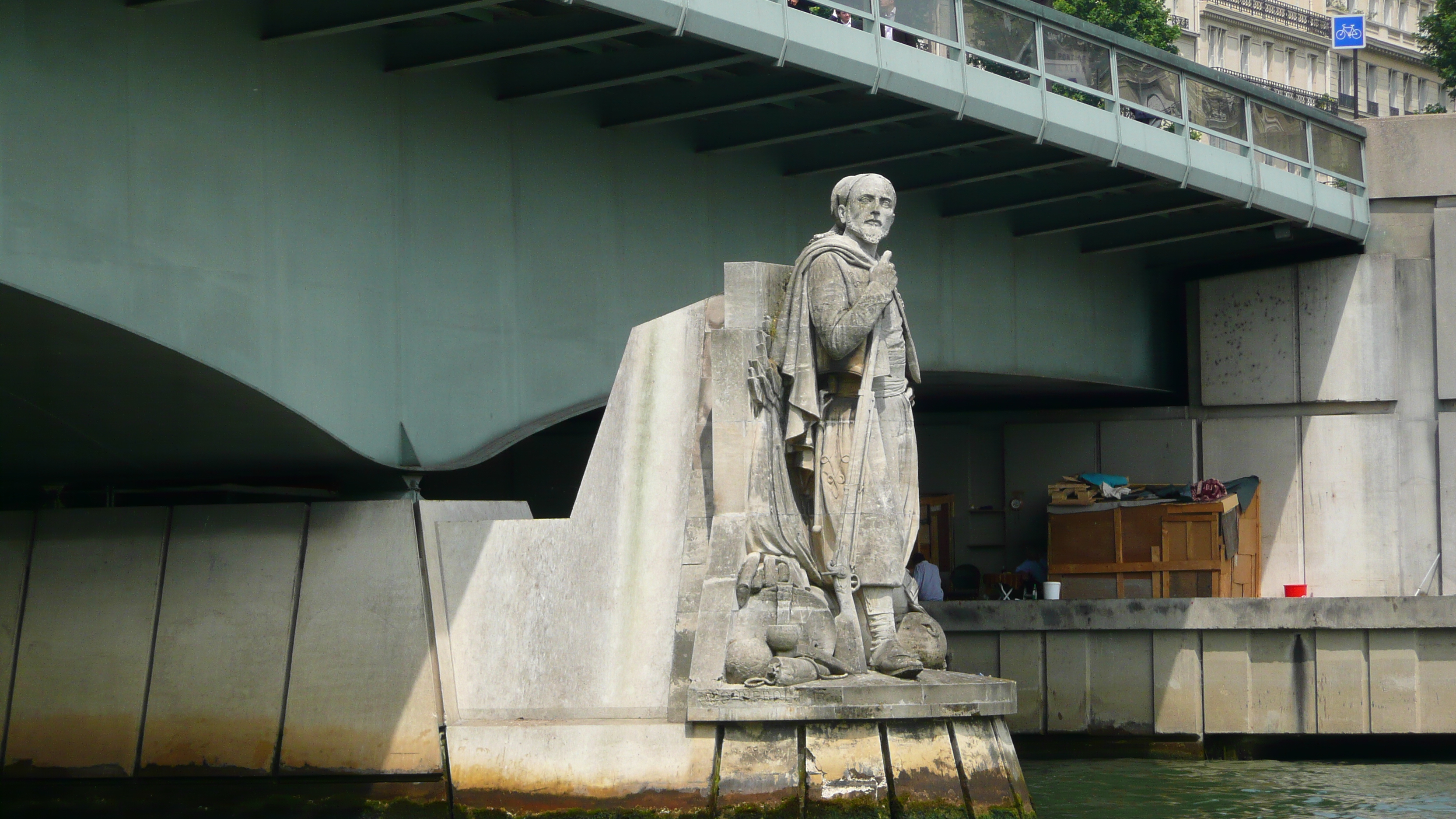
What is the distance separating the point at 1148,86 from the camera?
21.7 metres

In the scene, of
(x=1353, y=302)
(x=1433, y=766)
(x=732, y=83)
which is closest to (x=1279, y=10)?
(x=1353, y=302)

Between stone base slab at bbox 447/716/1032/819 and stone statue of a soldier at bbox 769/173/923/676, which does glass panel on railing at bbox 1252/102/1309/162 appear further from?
stone base slab at bbox 447/716/1032/819

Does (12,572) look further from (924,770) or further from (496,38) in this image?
(924,770)

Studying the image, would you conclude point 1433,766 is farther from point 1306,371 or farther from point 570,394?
point 570,394

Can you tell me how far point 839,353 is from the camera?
1498 centimetres

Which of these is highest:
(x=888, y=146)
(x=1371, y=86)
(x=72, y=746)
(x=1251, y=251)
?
(x=1371, y=86)

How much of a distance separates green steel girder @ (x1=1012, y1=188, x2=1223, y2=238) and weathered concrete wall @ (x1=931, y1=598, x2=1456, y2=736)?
546cm

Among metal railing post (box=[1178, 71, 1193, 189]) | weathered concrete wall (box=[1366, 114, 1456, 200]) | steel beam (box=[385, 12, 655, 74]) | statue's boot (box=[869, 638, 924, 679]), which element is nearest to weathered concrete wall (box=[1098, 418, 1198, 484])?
weathered concrete wall (box=[1366, 114, 1456, 200])

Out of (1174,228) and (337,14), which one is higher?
(337,14)

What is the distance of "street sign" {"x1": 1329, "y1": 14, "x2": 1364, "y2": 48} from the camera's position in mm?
36688

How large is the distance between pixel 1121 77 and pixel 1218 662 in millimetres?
8619

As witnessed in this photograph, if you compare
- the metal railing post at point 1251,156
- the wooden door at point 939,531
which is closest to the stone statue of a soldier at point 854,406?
the metal railing post at point 1251,156

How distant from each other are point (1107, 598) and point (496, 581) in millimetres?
12393

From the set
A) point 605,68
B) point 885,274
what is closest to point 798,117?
point 605,68
